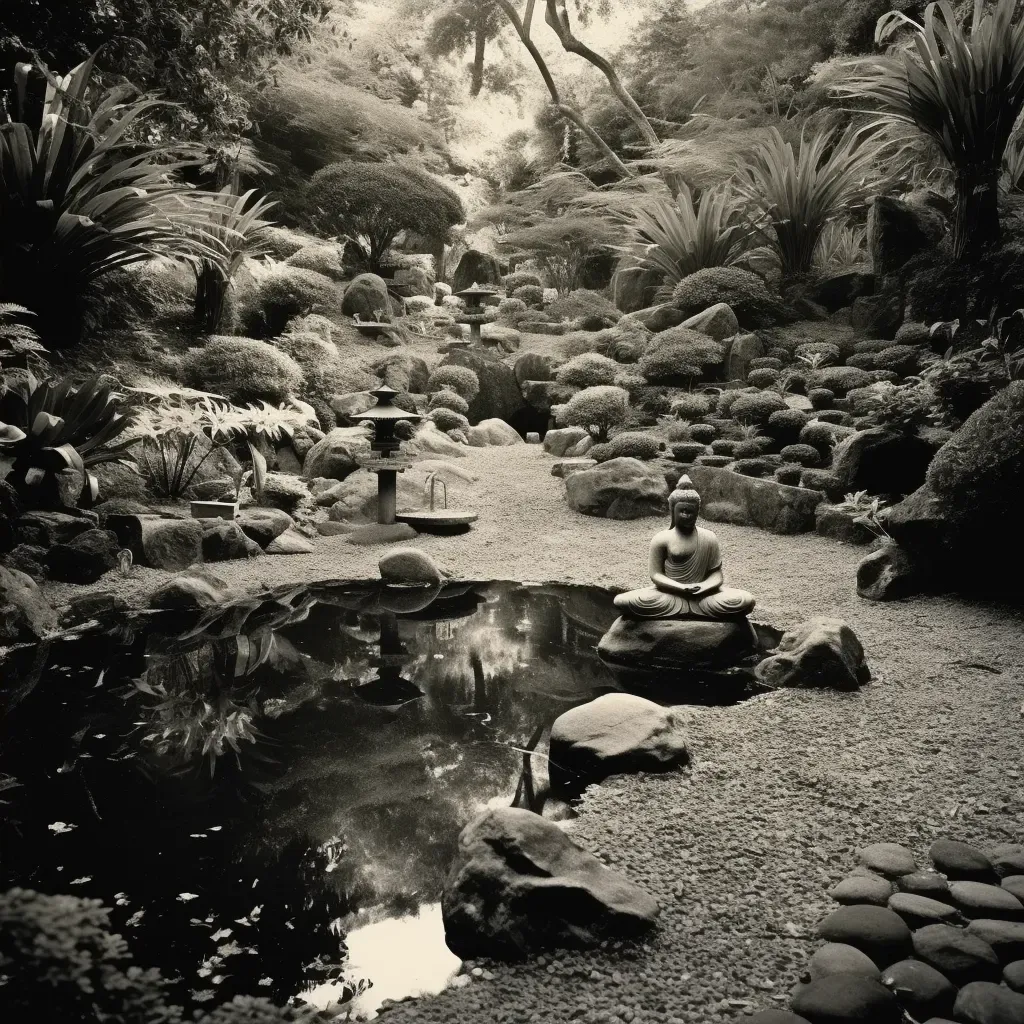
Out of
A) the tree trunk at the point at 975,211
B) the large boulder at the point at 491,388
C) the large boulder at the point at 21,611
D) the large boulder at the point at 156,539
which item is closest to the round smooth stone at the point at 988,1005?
the large boulder at the point at 21,611

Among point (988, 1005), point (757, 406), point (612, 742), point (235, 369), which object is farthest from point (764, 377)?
point (988, 1005)

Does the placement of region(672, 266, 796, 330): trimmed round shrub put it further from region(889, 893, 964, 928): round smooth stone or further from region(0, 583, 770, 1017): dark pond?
region(889, 893, 964, 928): round smooth stone

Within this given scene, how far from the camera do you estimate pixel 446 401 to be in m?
12.2

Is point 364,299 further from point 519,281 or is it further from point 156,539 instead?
point 156,539

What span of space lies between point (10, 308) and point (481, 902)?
6.07 metres

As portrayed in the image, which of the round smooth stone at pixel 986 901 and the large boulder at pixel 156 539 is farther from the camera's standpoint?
→ the large boulder at pixel 156 539

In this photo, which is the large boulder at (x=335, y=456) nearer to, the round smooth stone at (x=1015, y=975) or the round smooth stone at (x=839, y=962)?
the round smooth stone at (x=839, y=962)

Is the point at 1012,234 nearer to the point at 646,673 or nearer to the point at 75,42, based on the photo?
the point at 646,673

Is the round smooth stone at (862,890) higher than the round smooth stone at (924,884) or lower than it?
lower

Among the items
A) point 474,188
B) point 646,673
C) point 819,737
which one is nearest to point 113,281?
point 646,673

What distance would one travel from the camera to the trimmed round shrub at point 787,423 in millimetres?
8867

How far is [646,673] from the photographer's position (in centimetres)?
471

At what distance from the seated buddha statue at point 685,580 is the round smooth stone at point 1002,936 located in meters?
2.63

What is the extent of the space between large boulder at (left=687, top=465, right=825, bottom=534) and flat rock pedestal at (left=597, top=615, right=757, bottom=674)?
3083 mm
